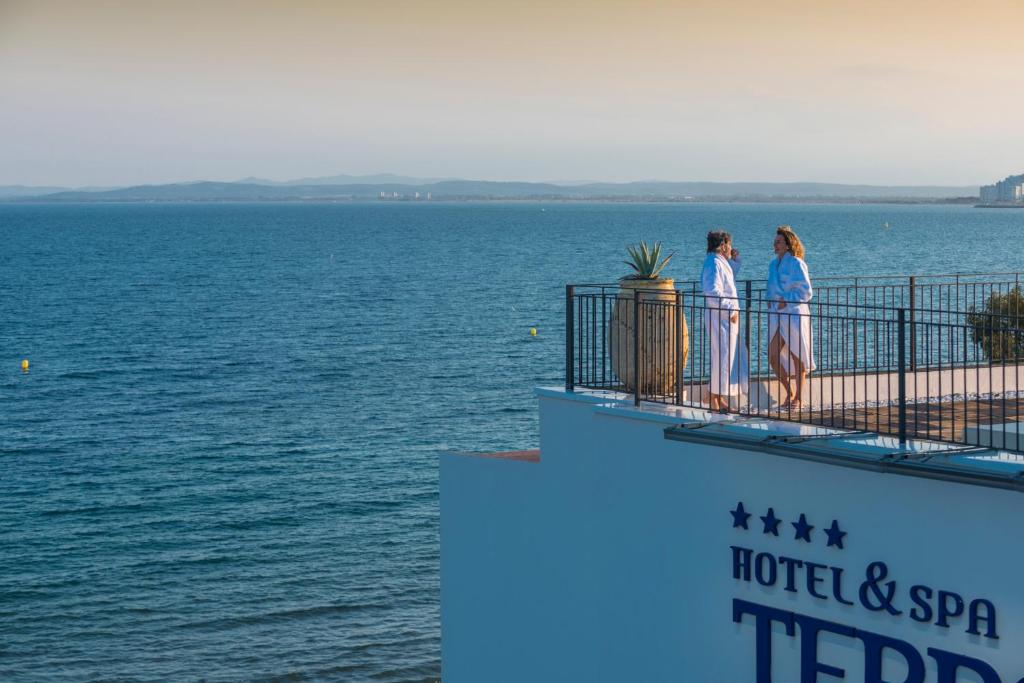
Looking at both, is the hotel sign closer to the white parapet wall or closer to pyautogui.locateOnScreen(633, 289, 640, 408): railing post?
the white parapet wall

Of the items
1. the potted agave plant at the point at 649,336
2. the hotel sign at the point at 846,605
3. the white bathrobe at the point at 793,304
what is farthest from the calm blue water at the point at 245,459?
the hotel sign at the point at 846,605

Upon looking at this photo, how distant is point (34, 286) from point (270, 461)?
66.0 metres

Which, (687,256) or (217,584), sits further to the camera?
(687,256)

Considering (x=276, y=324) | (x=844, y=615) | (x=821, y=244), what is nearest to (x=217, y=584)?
(x=844, y=615)

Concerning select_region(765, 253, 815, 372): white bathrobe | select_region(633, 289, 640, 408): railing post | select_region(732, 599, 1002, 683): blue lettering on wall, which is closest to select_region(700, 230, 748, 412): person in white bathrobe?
select_region(765, 253, 815, 372): white bathrobe

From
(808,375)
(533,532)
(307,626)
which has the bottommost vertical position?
(307,626)

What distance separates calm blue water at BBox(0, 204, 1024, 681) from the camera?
3017cm

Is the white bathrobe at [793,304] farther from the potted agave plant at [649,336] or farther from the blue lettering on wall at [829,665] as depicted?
the blue lettering on wall at [829,665]

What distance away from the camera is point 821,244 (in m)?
140

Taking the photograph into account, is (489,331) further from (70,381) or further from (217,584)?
(217,584)

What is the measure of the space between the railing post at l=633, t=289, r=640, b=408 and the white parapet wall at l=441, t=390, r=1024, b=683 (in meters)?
0.18

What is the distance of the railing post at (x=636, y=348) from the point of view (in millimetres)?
12039

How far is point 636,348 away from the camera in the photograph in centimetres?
1204

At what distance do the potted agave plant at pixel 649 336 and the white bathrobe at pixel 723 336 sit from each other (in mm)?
295
